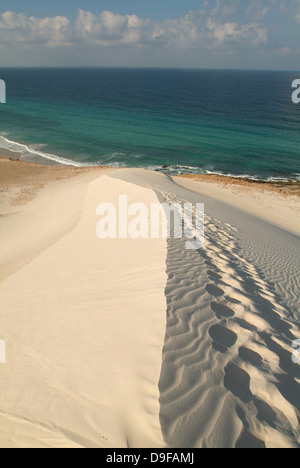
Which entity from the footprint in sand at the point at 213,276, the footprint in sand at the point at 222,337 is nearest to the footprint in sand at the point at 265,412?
the footprint in sand at the point at 222,337

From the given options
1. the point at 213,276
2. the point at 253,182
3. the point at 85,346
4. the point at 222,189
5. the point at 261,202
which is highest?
the point at 213,276

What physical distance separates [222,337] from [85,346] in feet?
5.71

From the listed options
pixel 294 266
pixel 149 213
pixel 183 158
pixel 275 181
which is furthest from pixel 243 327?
pixel 183 158

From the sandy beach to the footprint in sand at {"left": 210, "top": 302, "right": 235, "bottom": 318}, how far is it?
3 centimetres

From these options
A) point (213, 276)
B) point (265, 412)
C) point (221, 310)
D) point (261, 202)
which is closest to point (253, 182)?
point (261, 202)

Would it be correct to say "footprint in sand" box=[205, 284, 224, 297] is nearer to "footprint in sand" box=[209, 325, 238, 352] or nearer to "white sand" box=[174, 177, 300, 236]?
"footprint in sand" box=[209, 325, 238, 352]

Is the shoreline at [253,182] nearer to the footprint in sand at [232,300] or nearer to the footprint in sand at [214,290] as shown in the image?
the footprint in sand at [214,290]

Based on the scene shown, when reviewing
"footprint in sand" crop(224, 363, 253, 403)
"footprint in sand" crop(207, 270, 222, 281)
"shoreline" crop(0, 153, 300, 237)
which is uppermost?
"footprint in sand" crop(224, 363, 253, 403)

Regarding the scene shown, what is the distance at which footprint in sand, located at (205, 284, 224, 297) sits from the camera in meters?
4.72

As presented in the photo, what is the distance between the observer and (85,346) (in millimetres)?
3691

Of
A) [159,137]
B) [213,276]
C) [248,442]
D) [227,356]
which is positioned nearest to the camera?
[248,442]

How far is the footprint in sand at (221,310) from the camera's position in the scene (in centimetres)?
414

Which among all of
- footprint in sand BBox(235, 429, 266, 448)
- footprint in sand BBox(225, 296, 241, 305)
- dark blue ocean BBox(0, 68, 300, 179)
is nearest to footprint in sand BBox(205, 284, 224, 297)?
footprint in sand BBox(225, 296, 241, 305)

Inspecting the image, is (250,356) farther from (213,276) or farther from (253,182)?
(253,182)
